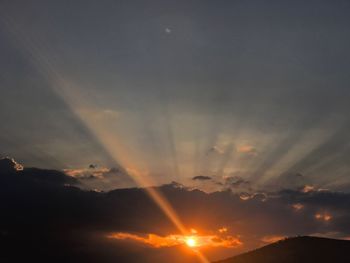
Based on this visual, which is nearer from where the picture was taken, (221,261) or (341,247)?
(341,247)

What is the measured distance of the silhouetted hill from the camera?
99.0m

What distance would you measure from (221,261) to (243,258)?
5.93m

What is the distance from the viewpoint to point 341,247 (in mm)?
102938

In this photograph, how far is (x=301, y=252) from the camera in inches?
4038

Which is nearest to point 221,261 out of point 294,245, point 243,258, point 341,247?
point 243,258

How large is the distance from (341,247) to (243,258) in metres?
19.4

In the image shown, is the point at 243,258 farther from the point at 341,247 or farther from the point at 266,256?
the point at 341,247

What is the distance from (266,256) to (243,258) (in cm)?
546

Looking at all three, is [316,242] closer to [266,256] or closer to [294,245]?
[294,245]

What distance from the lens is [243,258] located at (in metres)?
108

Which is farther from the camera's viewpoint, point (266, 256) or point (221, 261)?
point (221, 261)

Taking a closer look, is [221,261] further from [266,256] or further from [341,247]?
[341,247]

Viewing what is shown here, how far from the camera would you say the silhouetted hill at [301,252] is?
99.0m

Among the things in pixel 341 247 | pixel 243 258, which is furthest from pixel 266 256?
pixel 341 247
